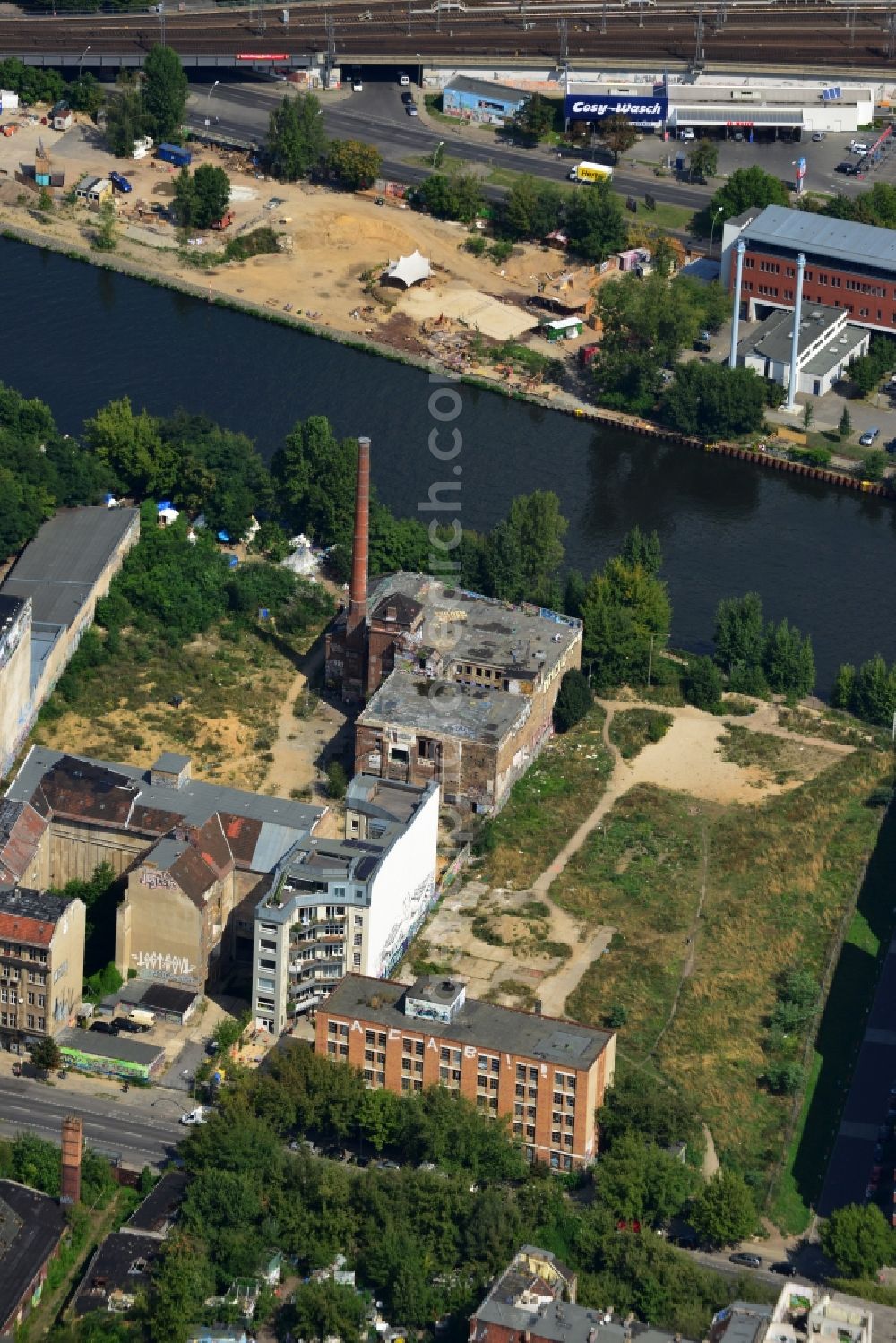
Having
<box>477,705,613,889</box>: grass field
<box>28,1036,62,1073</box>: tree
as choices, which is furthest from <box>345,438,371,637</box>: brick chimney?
<box>28,1036,62,1073</box>: tree

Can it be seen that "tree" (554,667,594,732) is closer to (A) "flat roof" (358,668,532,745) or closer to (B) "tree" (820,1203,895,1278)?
(A) "flat roof" (358,668,532,745)

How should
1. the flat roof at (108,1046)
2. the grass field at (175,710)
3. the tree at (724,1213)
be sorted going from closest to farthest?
the tree at (724,1213) → the flat roof at (108,1046) → the grass field at (175,710)

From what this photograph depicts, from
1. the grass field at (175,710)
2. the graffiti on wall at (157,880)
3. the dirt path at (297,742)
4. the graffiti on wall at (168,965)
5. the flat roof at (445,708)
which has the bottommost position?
the graffiti on wall at (168,965)

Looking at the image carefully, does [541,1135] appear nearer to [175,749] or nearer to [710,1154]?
[710,1154]

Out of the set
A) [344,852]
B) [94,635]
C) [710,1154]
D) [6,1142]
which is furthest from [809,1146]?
[94,635]

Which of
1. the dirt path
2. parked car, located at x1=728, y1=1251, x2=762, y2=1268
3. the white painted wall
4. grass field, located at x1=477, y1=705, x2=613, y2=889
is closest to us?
parked car, located at x1=728, y1=1251, x2=762, y2=1268

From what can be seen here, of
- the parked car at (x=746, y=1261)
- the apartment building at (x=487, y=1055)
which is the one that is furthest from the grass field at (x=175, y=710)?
the parked car at (x=746, y=1261)

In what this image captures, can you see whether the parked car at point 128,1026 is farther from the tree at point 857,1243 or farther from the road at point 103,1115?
the tree at point 857,1243
